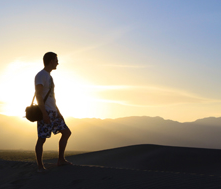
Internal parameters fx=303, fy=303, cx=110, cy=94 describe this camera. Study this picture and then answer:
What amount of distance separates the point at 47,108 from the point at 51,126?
1.22ft

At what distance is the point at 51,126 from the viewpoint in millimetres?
6086

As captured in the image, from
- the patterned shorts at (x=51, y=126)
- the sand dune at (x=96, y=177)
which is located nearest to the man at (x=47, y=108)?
the patterned shorts at (x=51, y=126)

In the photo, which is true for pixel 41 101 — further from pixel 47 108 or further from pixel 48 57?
pixel 48 57

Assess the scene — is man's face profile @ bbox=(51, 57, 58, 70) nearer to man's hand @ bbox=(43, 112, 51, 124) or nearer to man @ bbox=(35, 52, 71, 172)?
man @ bbox=(35, 52, 71, 172)

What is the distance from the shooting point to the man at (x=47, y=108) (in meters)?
6.01

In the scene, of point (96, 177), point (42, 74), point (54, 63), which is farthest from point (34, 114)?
point (96, 177)

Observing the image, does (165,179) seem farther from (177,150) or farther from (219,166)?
(177,150)

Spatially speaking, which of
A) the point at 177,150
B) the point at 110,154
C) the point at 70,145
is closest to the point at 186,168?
the point at 177,150

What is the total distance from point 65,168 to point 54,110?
133 centimetres

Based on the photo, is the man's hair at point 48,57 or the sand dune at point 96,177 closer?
the sand dune at point 96,177

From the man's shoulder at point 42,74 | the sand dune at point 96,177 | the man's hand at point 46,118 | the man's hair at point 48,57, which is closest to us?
the sand dune at point 96,177

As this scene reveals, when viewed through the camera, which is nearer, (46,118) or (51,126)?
(46,118)

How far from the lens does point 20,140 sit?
190m

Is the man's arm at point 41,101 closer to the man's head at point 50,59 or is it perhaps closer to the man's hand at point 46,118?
the man's hand at point 46,118
